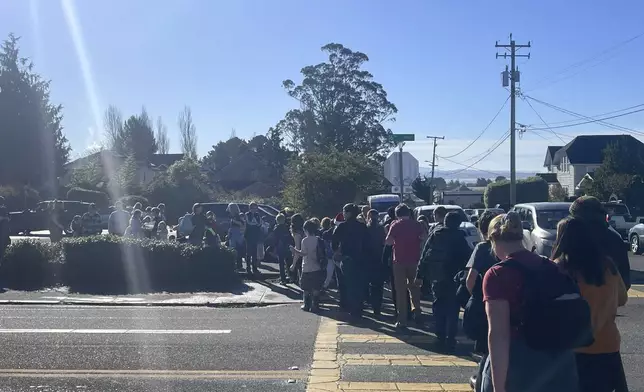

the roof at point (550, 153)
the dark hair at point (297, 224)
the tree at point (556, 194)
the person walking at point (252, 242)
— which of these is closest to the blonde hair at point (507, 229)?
the dark hair at point (297, 224)

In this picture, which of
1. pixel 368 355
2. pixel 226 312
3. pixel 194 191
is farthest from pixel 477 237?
pixel 194 191

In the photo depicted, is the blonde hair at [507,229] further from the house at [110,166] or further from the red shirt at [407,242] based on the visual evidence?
the house at [110,166]

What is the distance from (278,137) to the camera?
215ft

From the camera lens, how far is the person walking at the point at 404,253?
1015 cm

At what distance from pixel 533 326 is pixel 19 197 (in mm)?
42433

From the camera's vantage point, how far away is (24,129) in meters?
44.2

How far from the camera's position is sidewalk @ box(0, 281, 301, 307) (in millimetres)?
13164

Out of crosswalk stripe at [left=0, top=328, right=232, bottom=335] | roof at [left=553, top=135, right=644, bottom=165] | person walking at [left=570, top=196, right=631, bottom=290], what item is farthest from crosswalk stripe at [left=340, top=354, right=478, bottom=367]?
roof at [left=553, top=135, right=644, bottom=165]

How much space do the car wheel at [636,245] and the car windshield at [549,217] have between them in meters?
7.84

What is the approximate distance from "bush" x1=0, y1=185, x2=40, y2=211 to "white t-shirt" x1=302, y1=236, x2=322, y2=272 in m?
32.6

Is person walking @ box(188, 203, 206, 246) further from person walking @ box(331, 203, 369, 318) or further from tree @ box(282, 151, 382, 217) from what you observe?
tree @ box(282, 151, 382, 217)

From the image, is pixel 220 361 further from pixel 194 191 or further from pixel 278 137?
pixel 278 137

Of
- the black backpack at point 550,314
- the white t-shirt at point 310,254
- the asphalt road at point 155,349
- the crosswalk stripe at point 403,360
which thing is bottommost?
the asphalt road at point 155,349

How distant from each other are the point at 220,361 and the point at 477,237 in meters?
11.3
